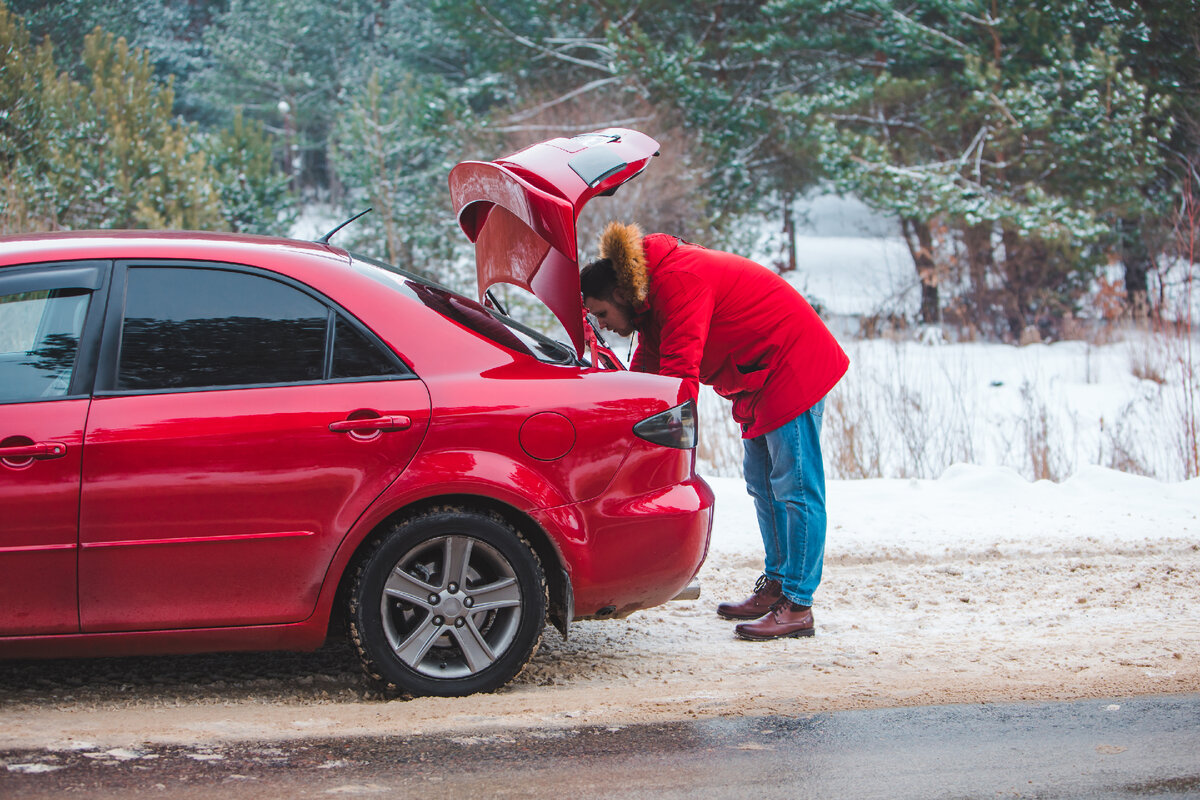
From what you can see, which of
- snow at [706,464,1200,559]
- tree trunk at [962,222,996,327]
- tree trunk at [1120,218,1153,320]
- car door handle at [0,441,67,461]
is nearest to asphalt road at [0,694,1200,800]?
car door handle at [0,441,67,461]

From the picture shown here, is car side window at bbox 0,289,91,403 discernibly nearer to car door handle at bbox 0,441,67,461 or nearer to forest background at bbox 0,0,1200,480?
car door handle at bbox 0,441,67,461

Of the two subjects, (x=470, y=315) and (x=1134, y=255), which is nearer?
(x=470, y=315)

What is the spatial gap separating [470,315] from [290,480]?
3.07ft

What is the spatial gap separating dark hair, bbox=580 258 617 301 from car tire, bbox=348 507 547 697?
3.84 ft

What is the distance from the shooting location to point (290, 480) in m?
3.61

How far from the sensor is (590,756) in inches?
133

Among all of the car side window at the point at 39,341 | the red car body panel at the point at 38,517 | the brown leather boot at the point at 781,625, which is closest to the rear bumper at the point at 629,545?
the brown leather boot at the point at 781,625

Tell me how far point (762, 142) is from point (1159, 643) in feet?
80.7

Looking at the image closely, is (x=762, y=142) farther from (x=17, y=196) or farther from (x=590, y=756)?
(x=590, y=756)

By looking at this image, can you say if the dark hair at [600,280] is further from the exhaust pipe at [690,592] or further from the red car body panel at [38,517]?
the red car body panel at [38,517]

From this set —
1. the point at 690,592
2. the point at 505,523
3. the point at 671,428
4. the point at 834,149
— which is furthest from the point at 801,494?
the point at 834,149

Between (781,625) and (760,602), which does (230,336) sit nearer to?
(781,625)

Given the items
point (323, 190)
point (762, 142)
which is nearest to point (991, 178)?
point (762, 142)

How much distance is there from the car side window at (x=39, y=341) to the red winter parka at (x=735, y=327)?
6.62 ft
